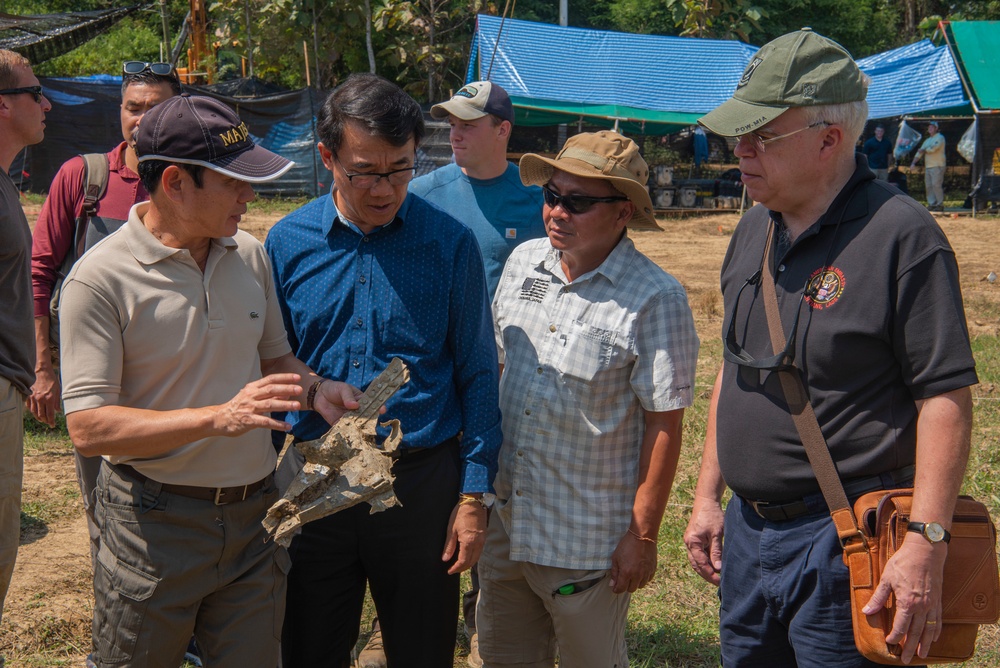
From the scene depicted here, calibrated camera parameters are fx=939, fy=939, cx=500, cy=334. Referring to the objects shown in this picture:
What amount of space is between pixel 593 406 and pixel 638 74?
19.2 m

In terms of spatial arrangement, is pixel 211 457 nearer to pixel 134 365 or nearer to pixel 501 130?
pixel 134 365

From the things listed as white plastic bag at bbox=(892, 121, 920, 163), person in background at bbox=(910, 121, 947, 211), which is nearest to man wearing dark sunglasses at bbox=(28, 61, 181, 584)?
person in background at bbox=(910, 121, 947, 211)

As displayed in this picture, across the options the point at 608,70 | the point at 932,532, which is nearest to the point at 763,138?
the point at 932,532

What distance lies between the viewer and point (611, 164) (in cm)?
290

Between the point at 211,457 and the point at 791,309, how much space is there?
156 centimetres

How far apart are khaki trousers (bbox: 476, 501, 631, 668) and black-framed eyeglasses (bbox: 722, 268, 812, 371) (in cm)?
85

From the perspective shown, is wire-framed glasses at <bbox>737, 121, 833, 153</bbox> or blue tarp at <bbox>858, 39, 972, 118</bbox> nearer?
wire-framed glasses at <bbox>737, 121, 833, 153</bbox>

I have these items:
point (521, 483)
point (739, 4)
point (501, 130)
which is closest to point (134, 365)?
point (521, 483)

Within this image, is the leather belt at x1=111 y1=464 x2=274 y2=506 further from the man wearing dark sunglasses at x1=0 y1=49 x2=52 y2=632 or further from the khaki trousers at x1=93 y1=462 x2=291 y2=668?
the man wearing dark sunglasses at x1=0 y1=49 x2=52 y2=632

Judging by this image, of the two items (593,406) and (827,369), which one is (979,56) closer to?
(593,406)

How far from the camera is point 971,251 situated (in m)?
14.9

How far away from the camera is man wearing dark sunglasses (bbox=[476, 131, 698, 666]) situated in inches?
112

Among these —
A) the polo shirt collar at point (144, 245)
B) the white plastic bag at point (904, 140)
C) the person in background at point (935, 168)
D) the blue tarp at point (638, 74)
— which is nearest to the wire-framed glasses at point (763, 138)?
the polo shirt collar at point (144, 245)

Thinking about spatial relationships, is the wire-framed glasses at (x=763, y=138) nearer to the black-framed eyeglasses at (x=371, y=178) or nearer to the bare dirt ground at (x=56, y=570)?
the black-framed eyeglasses at (x=371, y=178)
